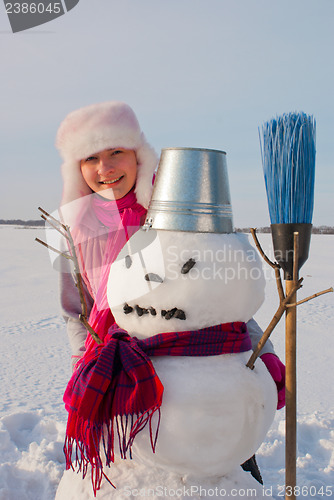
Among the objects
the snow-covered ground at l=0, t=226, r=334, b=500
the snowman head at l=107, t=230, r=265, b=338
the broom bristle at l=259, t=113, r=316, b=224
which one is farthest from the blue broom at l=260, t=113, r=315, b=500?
the snow-covered ground at l=0, t=226, r=334, b=500

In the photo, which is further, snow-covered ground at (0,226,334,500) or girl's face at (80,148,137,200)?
snow-covered ground at (0,226,334,500)

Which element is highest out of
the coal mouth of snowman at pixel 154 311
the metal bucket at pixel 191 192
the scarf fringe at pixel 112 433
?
the metal bucket at pixel 191 192

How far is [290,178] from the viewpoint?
3.79 ft

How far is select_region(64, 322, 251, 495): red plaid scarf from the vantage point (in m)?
1.09

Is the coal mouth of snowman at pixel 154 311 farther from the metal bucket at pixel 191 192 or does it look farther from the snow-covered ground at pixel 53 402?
the snow-covered ground at pixel 53 402

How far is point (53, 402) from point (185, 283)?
1698 millimetres

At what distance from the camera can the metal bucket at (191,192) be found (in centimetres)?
118

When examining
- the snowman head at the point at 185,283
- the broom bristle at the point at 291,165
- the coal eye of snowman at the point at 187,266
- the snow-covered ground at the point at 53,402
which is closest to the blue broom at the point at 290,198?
the broom bristle at the point at 291,165

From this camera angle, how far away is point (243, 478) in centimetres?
126

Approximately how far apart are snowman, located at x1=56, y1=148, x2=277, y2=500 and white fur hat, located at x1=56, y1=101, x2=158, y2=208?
1.31 feet

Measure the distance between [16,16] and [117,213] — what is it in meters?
1.11

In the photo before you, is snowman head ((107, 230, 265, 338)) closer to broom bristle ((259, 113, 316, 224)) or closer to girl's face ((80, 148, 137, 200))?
broom bristle ((259, 113, 316, 224))

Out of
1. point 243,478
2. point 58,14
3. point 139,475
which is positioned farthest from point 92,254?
point 58,14

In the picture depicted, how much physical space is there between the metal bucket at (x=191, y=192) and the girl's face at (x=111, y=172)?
37cm
